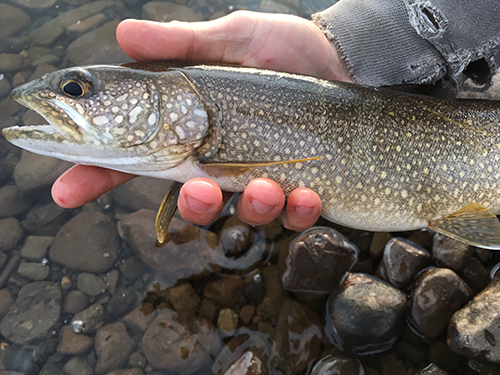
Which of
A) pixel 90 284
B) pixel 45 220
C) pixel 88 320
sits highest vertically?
pixel 45 220

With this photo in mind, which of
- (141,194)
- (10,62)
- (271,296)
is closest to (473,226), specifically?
(271,296)

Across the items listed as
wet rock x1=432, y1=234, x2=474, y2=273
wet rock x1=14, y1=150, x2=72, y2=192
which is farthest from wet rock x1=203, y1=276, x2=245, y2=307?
wet rock x1=14, y1=150, x2=72, y2=192

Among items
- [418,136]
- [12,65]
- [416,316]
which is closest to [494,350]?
[416,316]

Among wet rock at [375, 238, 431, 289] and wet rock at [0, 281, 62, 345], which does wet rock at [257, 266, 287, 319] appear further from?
wet rock at [0, 281, 62, 345]

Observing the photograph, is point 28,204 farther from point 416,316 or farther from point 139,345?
point 416,316

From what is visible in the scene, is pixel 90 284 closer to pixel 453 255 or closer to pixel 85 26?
pixel 453 255
